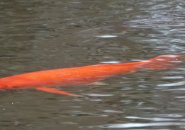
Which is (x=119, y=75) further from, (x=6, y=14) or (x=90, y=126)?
(x=6, y=14)

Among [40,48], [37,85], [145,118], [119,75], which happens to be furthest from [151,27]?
[145,118]

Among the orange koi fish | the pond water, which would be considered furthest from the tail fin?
the pond water

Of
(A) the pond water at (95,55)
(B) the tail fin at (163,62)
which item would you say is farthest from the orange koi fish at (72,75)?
(A) the pond water at (95,55)

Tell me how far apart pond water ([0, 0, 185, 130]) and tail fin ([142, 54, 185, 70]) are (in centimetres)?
12

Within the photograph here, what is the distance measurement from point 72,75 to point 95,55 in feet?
3.26

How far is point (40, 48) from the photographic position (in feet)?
25.4

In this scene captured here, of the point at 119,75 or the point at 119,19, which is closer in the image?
the point at 119,75

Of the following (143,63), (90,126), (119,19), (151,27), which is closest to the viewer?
(90,126)

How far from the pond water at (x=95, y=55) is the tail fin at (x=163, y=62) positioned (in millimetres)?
123

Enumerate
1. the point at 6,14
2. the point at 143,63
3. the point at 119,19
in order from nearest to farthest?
the point at 143,63 → the point at 119,19 → the point at 6,14

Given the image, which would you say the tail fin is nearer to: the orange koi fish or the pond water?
the orange koi fish

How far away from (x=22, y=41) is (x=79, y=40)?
2.52 ft

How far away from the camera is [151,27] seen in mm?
8852

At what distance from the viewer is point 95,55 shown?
7.30m
